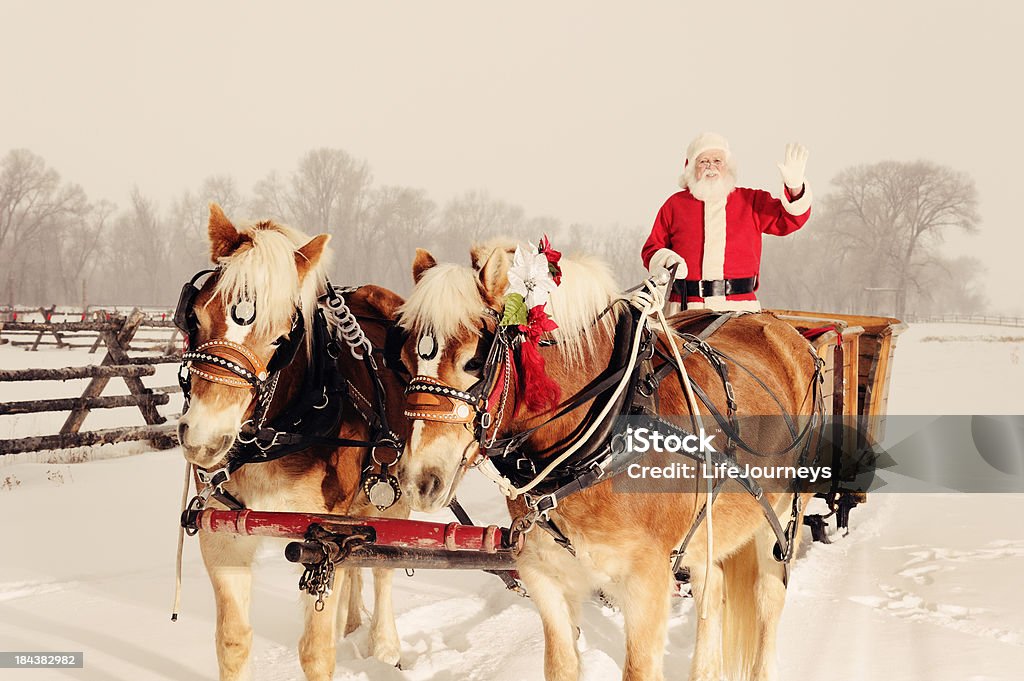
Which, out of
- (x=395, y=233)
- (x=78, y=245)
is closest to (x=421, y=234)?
(x=395, y=233)

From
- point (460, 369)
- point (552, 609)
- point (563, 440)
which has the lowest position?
point (552, 609)

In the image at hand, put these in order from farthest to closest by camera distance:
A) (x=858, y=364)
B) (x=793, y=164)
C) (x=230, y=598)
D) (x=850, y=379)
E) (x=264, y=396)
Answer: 1. (x=858, y=364)
2. (x=850, y=379)
3. (x=793, y=164)
4. (x=230, y=598)
5. (x=264, y=396)

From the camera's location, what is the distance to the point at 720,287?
455 centimetres

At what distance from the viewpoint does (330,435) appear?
352cm

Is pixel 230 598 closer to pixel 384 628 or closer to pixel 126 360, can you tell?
pixel 384 628

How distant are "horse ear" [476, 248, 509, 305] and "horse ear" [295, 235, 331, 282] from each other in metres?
0.96

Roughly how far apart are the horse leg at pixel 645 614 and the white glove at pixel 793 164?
2.37 metres

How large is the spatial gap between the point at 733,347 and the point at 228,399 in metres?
2.44

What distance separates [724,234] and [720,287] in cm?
32

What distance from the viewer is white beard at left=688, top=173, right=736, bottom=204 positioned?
174 inches

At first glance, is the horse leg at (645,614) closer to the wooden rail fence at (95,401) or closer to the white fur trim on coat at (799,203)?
the white fur trim on coat at (799,203)

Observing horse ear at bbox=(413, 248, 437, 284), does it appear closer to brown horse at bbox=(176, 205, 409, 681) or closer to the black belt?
brown horse at bbox=(176, 205, 409, 681)

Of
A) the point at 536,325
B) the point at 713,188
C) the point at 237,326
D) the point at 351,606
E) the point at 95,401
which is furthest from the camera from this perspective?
the point at 95,401

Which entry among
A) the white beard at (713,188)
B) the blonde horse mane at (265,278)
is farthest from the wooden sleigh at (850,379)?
the blonde horse mane at (265,278)
